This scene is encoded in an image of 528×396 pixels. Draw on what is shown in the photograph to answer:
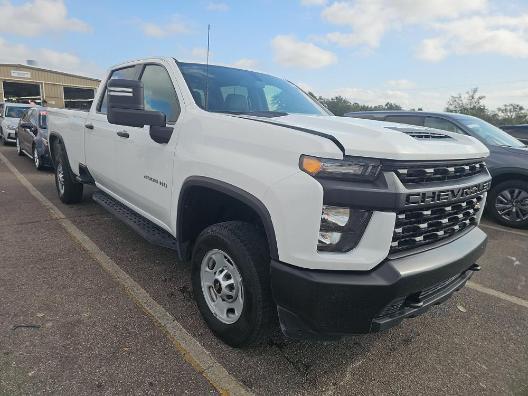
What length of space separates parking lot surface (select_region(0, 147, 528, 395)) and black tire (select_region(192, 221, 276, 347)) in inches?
6.8

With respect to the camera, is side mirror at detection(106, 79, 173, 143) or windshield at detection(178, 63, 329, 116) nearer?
side mirror at detection(106, 79, 173, 143)

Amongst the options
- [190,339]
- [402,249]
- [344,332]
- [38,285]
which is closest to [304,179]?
[402,249]

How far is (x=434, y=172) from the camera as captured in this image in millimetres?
2049

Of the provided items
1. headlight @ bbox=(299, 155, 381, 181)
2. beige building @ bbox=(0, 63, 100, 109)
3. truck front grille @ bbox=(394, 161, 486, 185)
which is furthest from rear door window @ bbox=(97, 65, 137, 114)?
beige building @ bbox=(0, 63, 100, 109)

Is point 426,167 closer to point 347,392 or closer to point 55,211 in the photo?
point 347,392

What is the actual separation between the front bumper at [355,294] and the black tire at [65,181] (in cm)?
438

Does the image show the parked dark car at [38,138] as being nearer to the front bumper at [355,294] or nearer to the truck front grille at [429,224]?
the front bumper at [355,294]

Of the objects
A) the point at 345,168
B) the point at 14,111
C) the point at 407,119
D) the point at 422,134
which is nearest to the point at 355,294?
the point at 345,168

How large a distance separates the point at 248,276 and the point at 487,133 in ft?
19.3

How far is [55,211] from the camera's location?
18.0 ft

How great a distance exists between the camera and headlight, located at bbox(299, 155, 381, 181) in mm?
A: 1873

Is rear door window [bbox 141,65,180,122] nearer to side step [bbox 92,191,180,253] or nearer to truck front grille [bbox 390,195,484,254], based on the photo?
side step [bbox 92,191,180,253]

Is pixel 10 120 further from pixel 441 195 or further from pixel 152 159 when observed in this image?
pixel 441 195

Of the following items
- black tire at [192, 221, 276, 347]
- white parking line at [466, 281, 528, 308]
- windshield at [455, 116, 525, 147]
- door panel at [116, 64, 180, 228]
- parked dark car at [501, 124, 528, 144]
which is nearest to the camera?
black tire at [192, 221, 276, 347]
